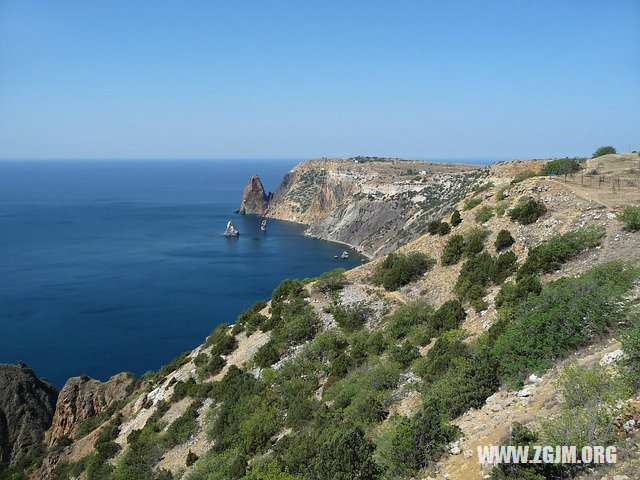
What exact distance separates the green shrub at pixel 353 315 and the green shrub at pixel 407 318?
254 cm

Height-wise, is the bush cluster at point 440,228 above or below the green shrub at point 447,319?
above

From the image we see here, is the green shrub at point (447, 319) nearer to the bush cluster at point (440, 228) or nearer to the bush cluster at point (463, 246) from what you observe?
the bush cluster at point (463, 246)

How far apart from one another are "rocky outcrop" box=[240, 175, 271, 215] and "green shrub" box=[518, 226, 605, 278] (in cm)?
16483

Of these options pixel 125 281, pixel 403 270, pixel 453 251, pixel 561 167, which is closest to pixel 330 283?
pixel 403 270

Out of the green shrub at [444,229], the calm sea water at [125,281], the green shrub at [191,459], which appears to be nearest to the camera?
the green shrub at [191,459]

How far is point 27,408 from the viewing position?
44.2 meters

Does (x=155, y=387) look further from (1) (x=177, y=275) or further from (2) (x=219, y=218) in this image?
(2) (x=219, y=218)

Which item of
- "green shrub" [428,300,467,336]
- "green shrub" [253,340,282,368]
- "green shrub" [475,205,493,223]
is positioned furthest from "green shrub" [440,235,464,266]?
"green shrub" [253,340,282,368]

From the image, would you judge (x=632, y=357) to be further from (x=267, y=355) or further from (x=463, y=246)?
(x=267, y=355)

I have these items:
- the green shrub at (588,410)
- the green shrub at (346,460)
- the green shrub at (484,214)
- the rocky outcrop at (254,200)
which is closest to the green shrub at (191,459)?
the green shrub at (346,460)

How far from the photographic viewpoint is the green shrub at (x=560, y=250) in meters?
23.8

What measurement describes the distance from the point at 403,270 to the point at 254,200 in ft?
524

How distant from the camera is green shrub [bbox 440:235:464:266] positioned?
3116 cm

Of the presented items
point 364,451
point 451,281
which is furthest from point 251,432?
point 451,281
